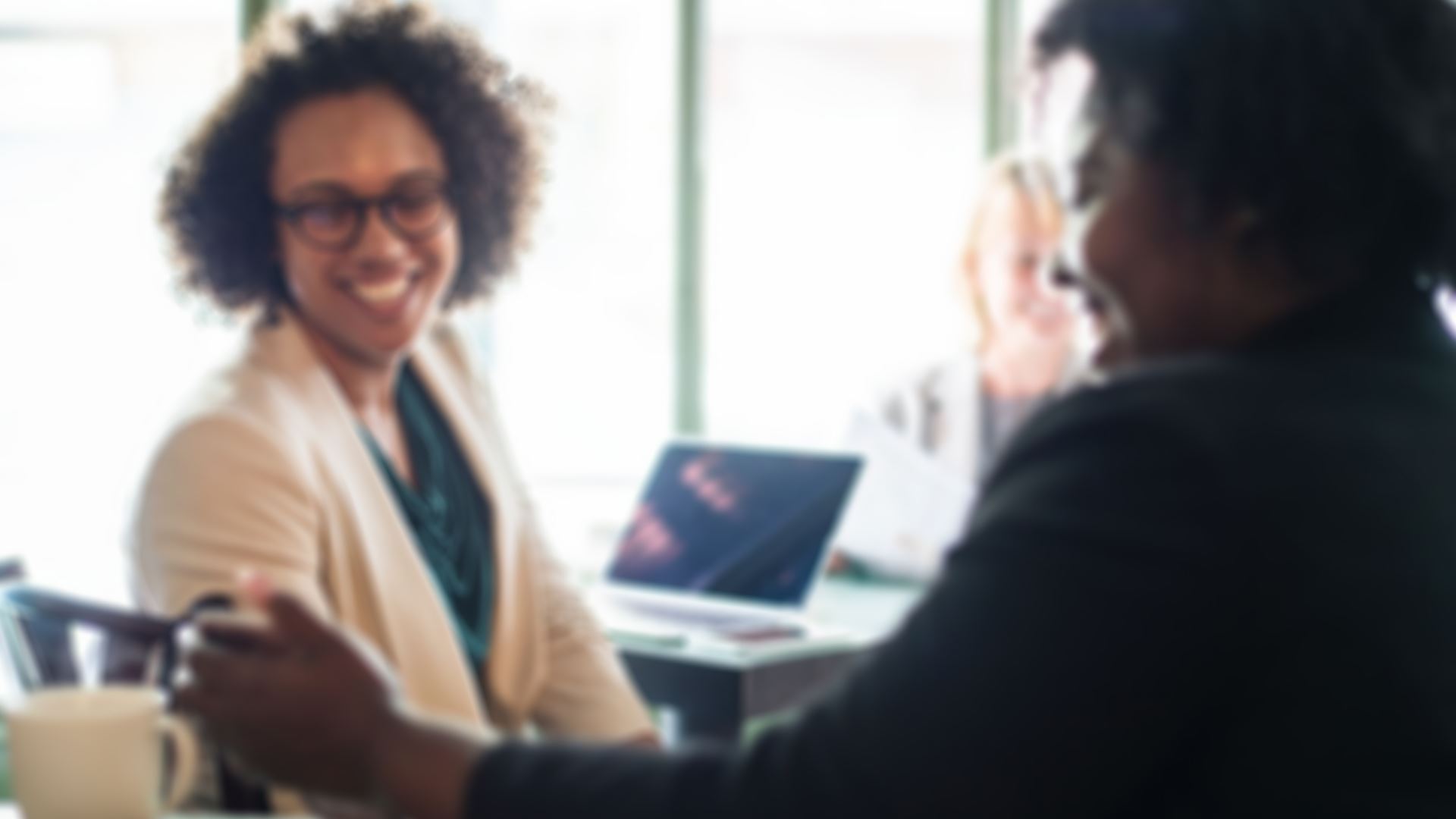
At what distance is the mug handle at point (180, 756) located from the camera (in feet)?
3.92

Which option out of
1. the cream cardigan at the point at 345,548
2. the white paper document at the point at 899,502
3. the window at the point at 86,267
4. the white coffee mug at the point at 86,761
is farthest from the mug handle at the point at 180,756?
the window at the point at 86,267

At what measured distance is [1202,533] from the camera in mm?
819

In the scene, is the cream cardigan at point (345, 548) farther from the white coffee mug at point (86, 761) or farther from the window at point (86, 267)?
the window at point (86, 267)

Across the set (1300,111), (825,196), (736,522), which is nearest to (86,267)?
(736,522)

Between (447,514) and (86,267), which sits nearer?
(447,514)

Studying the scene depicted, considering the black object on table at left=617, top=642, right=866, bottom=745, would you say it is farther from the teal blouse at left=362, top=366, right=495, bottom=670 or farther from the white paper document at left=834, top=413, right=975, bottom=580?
the white paper document at left=834, top=413, right=975, bottom=580

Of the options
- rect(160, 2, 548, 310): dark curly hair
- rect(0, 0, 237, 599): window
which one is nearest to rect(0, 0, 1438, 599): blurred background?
rect(0, 0, 237, 599): window

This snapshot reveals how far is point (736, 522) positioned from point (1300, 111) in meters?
1.78

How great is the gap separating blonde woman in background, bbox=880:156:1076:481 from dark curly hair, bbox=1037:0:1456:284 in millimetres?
2486

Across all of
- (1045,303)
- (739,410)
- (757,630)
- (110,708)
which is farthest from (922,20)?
(110,708)

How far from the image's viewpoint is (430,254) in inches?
83.7

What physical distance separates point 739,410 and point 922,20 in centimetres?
121

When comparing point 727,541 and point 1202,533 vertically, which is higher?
point 1202,533

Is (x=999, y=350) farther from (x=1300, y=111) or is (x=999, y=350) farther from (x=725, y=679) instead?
(x=1300, y=111)
